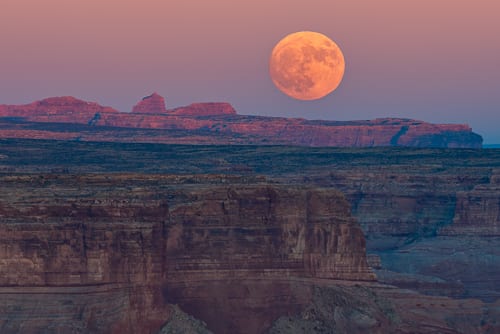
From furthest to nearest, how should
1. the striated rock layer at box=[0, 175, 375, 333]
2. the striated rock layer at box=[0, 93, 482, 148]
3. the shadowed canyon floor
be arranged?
the striated rock layer at box=[0, 93, 482, 148] < the shadowed canyon floor < the striated rock layer at box=[0, 175, 375, 333]

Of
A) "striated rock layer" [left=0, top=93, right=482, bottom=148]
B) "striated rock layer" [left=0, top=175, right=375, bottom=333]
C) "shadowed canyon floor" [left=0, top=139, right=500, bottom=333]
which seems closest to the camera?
"striated rock layer" [left=0, top=175, right=375, bottom=333]

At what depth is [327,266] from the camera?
5972cm

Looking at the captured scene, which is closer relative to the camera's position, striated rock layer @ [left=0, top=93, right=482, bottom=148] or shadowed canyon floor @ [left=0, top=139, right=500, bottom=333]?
shadowed canyon floor @ [left=0, top=139, right=500, bottom=333]

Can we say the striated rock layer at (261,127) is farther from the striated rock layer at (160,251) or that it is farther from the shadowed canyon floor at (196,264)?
the striated rock layer at (160,251)

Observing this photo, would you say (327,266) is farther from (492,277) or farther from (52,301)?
(492,277)

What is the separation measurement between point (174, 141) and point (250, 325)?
328ft

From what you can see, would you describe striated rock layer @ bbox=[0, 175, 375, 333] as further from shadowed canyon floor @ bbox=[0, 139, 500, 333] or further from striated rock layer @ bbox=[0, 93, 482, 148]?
striated rock layer @ bbox=[0, 93, 482, 148]

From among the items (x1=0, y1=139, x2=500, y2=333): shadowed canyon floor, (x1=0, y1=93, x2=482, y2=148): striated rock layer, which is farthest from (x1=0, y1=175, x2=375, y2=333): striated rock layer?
(x1=0, y1=93, x2=482, y2=148): striated rock layer

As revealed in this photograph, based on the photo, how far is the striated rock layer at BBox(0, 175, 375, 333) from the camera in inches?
2101

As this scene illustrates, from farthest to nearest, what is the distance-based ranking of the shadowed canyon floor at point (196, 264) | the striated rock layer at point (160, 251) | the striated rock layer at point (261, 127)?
1. the striated rock layer at point (261, 127)
2. the shadowed canyon floor at point (196, 264)
3. the striated rock layer at point (160, 251)

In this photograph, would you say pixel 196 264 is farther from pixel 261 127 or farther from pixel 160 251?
pixel 261 127

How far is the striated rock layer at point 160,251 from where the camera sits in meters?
53.4

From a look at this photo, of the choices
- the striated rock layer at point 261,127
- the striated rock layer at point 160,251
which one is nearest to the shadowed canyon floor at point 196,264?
the striated rock layer at point 160,251

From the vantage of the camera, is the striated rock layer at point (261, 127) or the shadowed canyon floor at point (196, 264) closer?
the shadowed canyon floor at point (196, 264)
